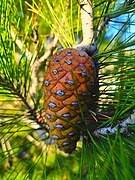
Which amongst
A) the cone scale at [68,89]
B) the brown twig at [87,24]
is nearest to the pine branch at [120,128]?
the cone scale at [68,89]

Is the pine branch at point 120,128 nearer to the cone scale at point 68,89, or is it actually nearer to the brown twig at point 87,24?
the cone scale at point 68,89

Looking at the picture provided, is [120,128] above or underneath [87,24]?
underneath

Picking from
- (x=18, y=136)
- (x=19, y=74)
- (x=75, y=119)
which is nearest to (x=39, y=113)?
(x=19, y=74)

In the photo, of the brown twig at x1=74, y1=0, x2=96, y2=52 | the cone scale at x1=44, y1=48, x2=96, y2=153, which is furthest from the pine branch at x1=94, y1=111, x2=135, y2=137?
the brown twig at x1=74, y1=0, x2=96, y2=52

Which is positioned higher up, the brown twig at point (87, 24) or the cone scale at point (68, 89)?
the brown twig at point (87, 24)

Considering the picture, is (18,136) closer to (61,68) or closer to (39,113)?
(39,113)

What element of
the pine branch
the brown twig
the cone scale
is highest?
the brown twig

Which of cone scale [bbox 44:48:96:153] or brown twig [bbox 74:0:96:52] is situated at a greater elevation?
brown twig [bbox 74:0:96:52]

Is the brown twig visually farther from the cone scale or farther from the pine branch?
the pine branch
